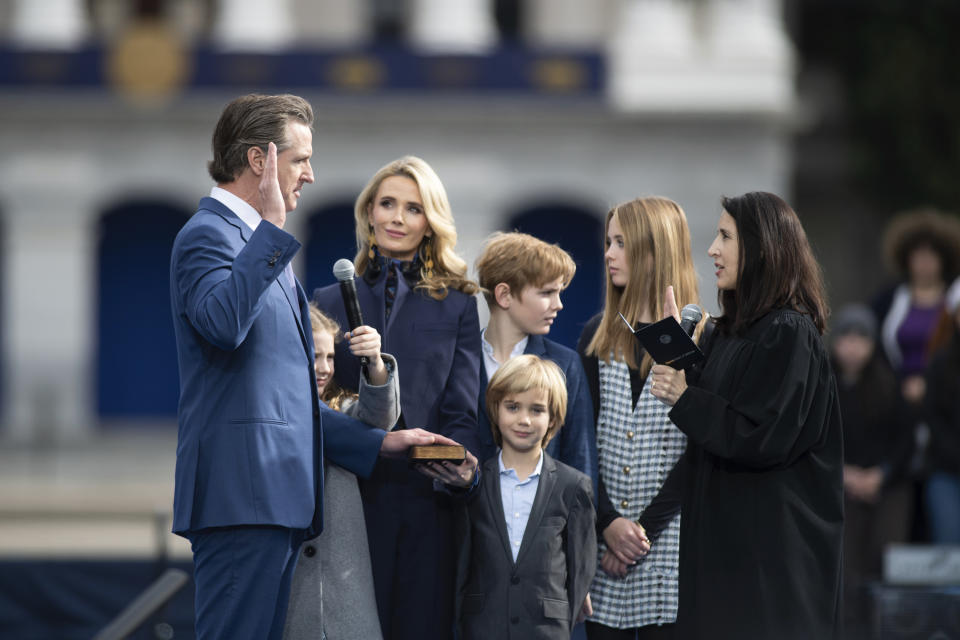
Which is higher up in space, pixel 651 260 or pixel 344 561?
pixel 651 260

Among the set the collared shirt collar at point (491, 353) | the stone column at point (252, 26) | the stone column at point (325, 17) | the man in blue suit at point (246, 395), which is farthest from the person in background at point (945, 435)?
the stone column at point (325, 17)

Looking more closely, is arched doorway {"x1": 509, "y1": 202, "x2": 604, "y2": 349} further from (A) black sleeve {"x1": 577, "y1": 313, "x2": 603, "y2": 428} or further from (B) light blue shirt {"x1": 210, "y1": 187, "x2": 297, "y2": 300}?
(B) light blue shirt {"x1": 210, "y1": 187, "x2": 297, "y2": 300}

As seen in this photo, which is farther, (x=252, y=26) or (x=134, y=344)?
(x=134, y=344)

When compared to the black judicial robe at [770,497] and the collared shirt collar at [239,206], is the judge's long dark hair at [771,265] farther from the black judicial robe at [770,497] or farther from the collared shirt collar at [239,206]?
the collared shirt collar at [239,206]

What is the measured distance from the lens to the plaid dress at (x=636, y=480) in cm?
444

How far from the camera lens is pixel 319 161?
20.3 m

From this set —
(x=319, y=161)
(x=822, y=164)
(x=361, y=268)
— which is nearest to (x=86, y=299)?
(x=319, y=161)

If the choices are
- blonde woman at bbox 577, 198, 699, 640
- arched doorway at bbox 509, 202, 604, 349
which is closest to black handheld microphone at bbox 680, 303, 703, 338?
blonde woman at bbox 577, 198, 699, 640

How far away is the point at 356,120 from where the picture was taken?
19984mm

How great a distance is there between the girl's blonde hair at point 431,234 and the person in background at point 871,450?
3.97m

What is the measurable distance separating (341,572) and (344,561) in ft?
0.12

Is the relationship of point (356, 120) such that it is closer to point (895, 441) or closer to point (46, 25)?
point (46, 25)

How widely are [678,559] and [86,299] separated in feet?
57.8

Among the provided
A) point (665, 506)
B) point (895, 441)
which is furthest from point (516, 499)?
point (895, 441)
